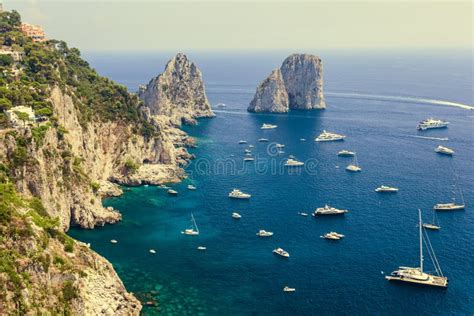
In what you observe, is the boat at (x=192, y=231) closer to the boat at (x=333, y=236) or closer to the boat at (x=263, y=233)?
the boat at (x=263, y=233)

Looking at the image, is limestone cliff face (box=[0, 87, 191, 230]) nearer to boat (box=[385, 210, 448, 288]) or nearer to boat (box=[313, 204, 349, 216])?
boat (box=[313, 204, 349, 216])

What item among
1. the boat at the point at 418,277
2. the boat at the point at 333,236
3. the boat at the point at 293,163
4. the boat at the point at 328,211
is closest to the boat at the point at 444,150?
the boat at the point at 293,163

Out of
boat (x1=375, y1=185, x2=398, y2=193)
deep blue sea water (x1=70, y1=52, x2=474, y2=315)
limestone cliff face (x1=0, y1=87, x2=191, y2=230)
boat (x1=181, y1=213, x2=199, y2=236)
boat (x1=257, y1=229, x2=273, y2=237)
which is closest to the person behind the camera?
deep blue sea water (x1=70, y1=52, x2=474, y2=315)

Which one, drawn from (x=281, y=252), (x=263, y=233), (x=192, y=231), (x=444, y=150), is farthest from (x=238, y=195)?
(x=444, y=150)

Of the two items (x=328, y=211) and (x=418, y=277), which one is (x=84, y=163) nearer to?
(x=328, y=211)

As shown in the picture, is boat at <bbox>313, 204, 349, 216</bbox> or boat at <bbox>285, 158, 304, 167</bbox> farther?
boat at <bbox>285, 158, 304, 167</bbox>

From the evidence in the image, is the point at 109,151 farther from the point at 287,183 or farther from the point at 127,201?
the point at 287,183

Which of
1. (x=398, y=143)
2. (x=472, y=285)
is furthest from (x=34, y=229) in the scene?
(x=398, y=143)

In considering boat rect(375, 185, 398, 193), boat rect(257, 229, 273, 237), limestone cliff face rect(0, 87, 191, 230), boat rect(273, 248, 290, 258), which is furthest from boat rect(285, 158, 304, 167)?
Answer: boat rect(273, 248, 290, 258)
